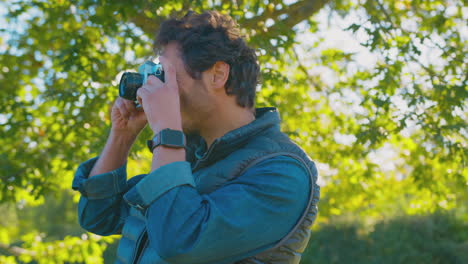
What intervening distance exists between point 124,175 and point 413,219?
6.41 m

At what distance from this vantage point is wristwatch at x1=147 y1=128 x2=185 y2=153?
157cm

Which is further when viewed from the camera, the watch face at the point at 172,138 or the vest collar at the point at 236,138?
the vest collar at the point at 236,138

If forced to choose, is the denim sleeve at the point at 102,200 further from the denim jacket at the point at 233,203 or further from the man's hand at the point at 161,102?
the man's hand at the point at 161,102

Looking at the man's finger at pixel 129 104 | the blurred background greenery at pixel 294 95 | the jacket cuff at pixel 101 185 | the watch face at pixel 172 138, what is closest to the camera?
the watch face at pixel 172 138

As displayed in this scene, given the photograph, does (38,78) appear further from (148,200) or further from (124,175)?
(148,200)

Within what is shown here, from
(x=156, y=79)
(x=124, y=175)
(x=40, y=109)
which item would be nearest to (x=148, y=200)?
(x=156, y=79)

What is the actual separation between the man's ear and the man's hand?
0.17 m

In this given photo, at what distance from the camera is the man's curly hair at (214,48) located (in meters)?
1.84

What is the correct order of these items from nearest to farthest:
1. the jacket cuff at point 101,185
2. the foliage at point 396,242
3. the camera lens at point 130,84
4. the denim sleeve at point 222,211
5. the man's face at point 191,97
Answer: the denim sleeve at point 222,211, the man's face at point 191,97, the camera lens at point 130,84, the jacket cuff at point 101,185, the foliage at point 396,242

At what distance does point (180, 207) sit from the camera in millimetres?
1429

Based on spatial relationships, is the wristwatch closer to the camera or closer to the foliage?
the camera

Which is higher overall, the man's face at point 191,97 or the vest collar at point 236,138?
the man's face at point 191,97

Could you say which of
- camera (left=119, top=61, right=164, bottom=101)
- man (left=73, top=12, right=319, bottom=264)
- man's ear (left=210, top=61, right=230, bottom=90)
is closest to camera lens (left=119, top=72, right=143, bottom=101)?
camera (left=119, top=61, right=164, bottom=101)

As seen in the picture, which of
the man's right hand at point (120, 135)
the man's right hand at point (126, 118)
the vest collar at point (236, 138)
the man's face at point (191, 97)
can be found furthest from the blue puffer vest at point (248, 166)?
the man's right hand at point (126, 118)
